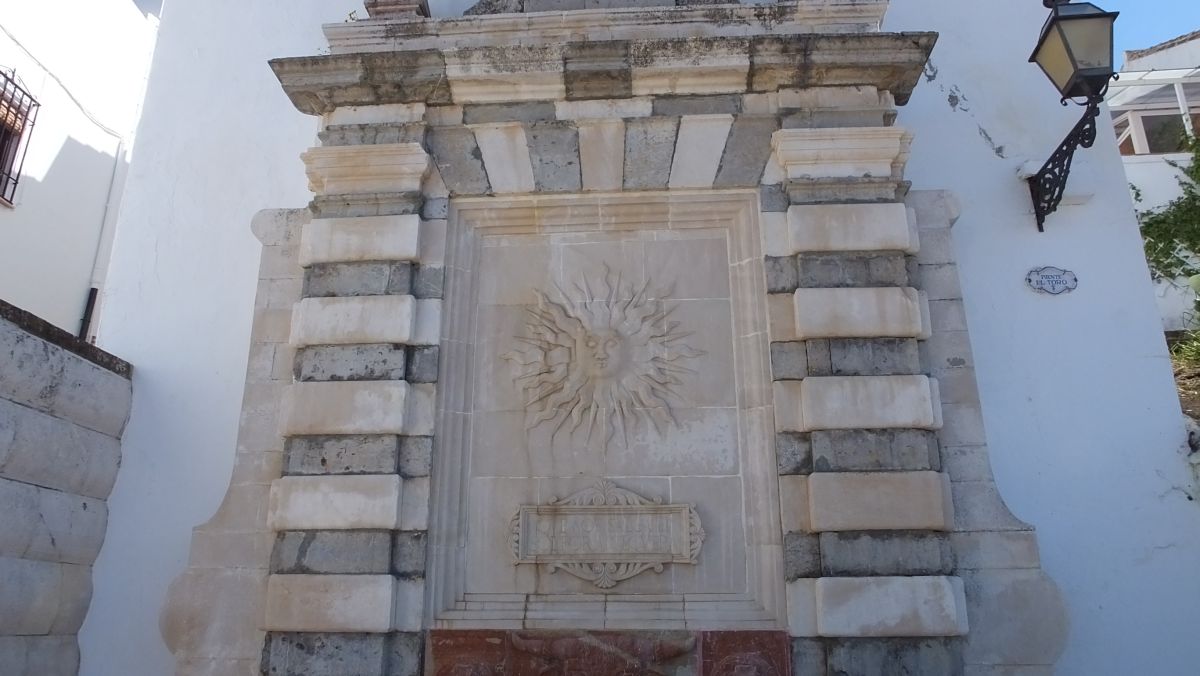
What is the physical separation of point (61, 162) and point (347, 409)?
25.4 ft

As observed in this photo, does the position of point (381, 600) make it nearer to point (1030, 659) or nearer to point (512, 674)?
point (512, 674)

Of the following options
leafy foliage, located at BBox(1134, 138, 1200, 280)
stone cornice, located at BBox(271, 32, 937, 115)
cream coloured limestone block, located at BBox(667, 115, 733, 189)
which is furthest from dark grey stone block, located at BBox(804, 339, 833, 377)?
leafy foliage, located at BBox(1134, 138, 1200, 280)

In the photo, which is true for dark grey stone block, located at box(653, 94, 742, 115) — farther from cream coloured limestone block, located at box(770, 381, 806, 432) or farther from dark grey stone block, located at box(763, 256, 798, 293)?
cream coloured limestone block, located at box(770, 381, 806, 432)

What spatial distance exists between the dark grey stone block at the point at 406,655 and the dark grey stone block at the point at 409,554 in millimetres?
320

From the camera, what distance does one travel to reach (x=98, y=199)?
1062 cm

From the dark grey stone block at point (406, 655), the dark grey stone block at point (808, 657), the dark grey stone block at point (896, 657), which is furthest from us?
the dark grey stone block at point (406, 655)

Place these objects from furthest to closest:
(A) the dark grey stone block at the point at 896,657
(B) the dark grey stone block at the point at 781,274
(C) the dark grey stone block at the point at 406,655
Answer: (B) the dark grey stone block at the point at 781,274
(C) the dark grey stone block at the point at 406,655
(A) the dark grey stone block at the point at 896,657

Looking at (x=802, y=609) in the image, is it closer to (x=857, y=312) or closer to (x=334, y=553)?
(x=857, y=312)

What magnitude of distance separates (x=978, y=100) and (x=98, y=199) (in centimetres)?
1017

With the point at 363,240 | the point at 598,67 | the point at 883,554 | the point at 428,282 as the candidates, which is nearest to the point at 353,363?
the point at 428,282

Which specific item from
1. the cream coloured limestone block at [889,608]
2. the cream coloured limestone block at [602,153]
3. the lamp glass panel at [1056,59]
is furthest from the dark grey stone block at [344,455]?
the lamp glass panel at [1056,59]

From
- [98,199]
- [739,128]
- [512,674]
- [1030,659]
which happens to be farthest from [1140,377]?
[98,199]

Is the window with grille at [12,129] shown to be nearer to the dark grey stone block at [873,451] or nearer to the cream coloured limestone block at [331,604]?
the cream coloured limestone block at [331,604]

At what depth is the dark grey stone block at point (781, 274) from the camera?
16.0 feet
